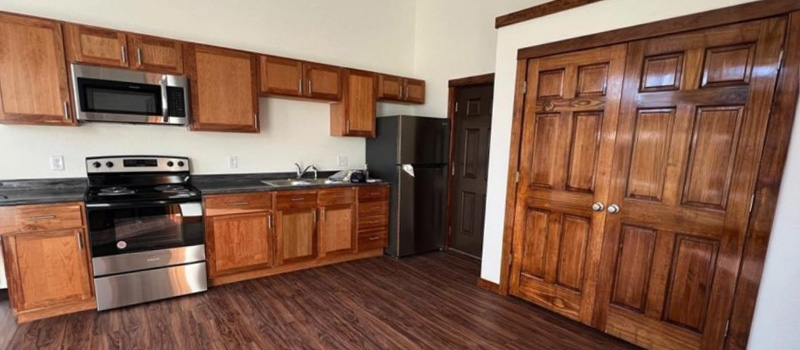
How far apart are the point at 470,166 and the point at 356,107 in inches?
57.2

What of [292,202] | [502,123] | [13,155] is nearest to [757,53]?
[502,123]

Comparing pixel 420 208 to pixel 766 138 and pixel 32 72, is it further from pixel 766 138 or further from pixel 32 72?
pixel 32 72

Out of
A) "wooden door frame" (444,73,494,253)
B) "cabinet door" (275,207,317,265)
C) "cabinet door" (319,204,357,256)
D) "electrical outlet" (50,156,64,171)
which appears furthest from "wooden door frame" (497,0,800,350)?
"electrical outlet" (50,156,64,171)

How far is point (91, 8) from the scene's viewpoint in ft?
8.81

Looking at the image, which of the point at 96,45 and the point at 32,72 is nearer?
the point at 32,72

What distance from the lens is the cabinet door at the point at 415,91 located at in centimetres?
416

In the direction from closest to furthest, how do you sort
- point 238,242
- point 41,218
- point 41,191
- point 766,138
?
1. point 766,138
2. point 41,218
3. point 41,191
4. point 238,242

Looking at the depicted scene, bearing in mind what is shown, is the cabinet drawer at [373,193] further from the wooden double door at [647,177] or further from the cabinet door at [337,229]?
the wooden double door at [647,177]

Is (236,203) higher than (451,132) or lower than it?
lower

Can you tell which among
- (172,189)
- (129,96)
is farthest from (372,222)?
(129,96)

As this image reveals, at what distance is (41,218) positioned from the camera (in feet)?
7.44

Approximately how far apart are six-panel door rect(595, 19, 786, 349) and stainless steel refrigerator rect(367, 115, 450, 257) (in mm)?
1974

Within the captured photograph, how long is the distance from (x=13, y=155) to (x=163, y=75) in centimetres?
121

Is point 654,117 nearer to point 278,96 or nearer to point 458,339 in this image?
point 458,339
